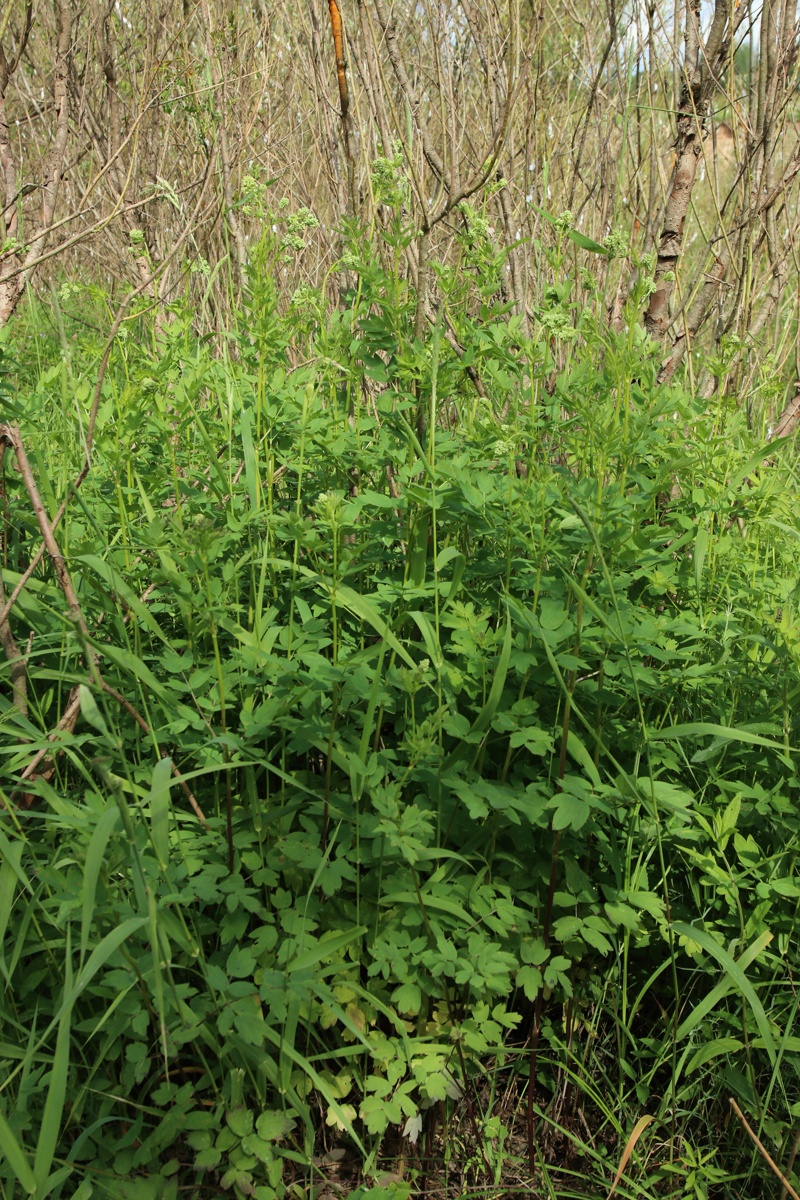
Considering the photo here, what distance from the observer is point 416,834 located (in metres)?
1.53

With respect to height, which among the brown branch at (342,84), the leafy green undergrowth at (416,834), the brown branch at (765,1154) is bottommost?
the brown branch at (765,1154)

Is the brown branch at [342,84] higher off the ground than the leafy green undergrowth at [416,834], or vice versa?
the brown branch at [342,84]

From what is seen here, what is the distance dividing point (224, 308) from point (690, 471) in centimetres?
246

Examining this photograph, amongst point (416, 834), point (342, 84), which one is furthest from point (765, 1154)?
point (342, 84)

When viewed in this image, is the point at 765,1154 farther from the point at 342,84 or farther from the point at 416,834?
the point at 342,84

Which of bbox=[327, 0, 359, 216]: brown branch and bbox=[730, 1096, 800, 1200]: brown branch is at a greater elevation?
bbox=[327, 0, 359, 216]: brown branch

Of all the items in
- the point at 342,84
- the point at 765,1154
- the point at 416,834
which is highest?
the point at 342,84

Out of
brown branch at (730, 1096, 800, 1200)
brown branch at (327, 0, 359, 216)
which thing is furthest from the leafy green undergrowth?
brown branch at (327, 0, 359, 216)

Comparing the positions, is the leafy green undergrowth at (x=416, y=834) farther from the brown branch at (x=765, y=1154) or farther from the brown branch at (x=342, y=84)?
the brown branch at (x=342, y=84)

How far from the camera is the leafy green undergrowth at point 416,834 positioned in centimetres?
140

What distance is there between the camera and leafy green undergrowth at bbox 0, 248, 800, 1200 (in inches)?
55.0

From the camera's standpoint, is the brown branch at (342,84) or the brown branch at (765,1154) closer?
the brown branch at (765,1154)

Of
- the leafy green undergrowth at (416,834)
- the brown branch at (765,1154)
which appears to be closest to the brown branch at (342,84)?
the leafy green undergrowth at (416,834)

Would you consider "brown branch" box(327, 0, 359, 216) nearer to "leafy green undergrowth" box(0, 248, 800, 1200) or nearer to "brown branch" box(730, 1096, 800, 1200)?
"leafy green undergrowth" box(0, 248, 800, 1200)
